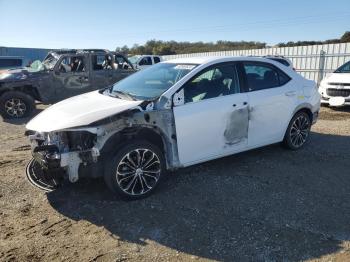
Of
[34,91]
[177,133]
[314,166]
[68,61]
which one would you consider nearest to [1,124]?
[34,91]

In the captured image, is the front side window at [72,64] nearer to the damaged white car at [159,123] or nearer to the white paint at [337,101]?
the damaged white car at [159,123]

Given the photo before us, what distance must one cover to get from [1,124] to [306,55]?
44.6 ft

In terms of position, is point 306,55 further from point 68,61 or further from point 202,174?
point 202,174

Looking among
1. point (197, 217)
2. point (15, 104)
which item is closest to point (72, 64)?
point (15, 104)

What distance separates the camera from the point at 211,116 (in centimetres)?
470

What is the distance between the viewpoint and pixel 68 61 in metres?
10.7

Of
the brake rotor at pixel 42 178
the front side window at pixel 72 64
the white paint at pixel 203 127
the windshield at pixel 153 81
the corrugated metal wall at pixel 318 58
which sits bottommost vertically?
the corrugated metal wall at pixel 318 58

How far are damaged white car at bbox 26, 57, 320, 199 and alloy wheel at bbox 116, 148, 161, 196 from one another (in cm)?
1

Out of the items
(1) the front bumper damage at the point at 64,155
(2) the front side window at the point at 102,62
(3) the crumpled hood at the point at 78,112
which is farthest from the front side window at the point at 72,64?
(1) the front bumper damage at the point at 64,155

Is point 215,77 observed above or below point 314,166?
above

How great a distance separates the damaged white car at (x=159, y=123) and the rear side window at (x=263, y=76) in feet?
0.06

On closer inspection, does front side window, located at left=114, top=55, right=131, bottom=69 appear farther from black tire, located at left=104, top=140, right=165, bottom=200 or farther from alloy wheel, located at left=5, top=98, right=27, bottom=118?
black tire, located at left=104, top=140, right=165, bottom=200

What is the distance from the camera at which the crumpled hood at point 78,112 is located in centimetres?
401

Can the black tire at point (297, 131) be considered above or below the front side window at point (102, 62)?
below
